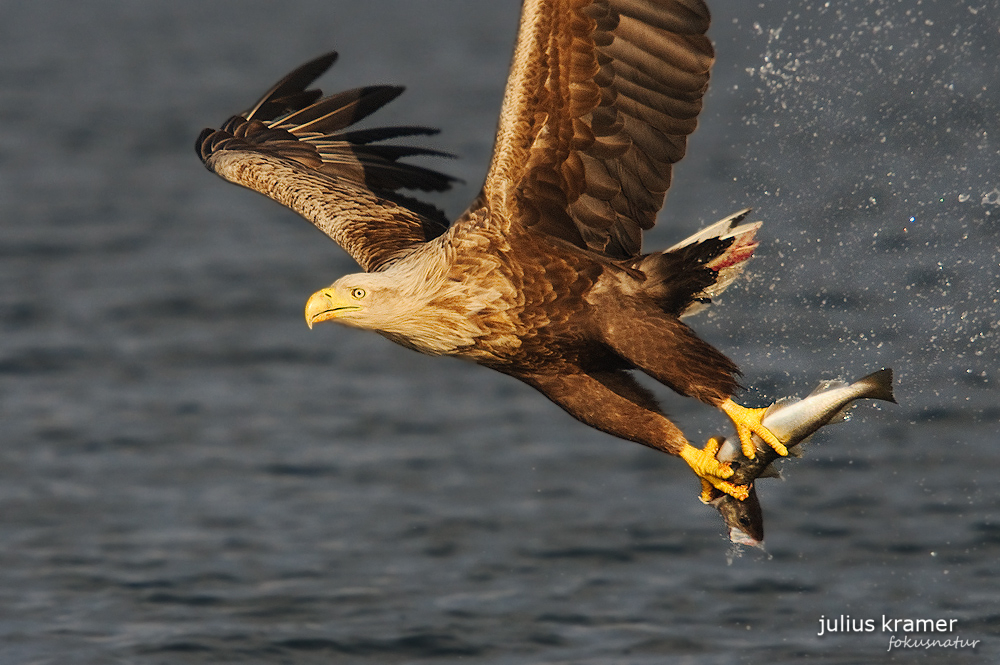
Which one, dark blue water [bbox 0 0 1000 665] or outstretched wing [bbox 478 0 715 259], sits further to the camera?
dark blue water [bbox 0 0 1000 665]

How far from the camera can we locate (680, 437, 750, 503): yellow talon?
7.09 m

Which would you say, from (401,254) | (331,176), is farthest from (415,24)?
(401,254)

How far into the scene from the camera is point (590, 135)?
22.2 ft

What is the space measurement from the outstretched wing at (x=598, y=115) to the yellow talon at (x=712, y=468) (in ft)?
3.16

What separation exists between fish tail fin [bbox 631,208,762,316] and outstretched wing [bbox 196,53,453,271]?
1.62m

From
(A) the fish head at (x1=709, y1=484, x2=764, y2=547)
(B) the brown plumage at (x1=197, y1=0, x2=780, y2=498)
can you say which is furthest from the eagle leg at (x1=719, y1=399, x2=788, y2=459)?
(A) the fish head at (x1=709, y1=484, x2=764, y2=547)

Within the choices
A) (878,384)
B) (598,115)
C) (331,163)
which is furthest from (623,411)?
(331,163)

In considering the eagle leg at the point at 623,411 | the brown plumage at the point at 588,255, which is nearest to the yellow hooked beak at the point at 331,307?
the brown plumage at the point at 588,255

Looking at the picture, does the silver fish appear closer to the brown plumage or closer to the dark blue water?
the brown plumage

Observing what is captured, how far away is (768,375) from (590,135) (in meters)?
6.33

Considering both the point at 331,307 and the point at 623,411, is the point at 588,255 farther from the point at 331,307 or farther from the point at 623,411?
the point at 331,307

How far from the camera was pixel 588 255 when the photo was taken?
7020 millimetres

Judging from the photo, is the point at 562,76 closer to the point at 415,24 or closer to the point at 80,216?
the point at 80,216

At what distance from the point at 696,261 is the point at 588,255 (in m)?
0.48
